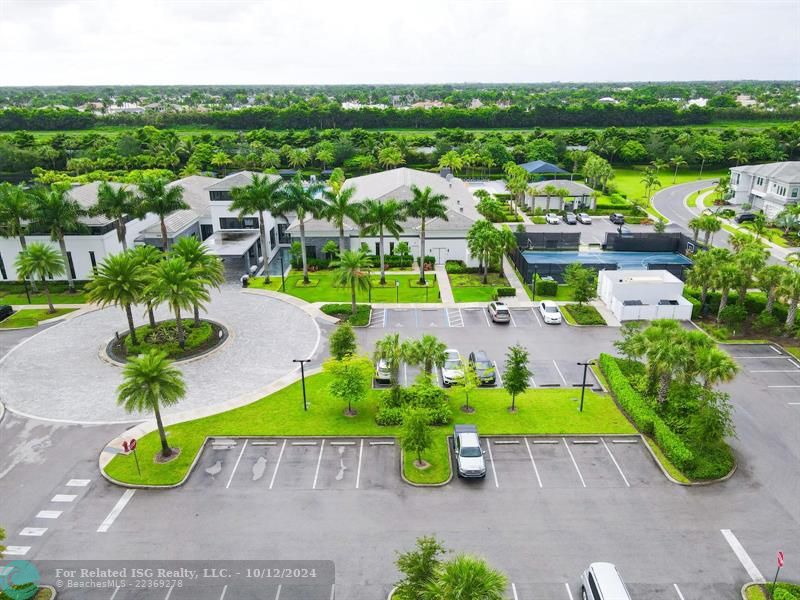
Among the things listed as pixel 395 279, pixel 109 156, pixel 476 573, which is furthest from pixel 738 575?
pixel 109 156

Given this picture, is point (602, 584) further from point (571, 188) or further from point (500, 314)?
point (571, 188)

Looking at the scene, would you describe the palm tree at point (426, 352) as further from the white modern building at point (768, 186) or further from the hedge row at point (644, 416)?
the white modern building at point (768, 186)

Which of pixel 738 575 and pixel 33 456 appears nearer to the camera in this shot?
pixel 738 575

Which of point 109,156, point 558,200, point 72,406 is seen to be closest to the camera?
point 72,406

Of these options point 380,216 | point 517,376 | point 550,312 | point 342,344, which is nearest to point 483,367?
point 517,376

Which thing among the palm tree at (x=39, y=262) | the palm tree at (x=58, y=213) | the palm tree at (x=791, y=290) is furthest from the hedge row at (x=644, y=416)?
the palm tree at (x=58, y=213)

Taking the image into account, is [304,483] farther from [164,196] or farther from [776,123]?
[776,123]
